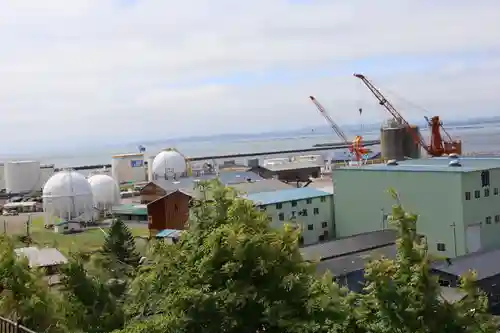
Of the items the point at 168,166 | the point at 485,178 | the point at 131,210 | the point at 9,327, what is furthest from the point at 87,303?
the point at 168,166

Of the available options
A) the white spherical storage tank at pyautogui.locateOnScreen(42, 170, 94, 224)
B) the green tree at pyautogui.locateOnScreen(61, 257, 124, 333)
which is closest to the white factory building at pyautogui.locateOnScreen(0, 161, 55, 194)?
the white spherical storage tank at pyautogui.locateOnScreen(42, 170, 94, 224)

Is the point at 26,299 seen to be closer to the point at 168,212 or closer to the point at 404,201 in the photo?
the point at 404,201

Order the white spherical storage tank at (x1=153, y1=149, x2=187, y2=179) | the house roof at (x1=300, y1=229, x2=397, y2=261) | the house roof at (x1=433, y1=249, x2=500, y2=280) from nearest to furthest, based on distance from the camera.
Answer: the house roof at (x1=433, y1=249, x2=500, y2=280) → the house roof at (x1=300, y1=229, x2=397, y2=261) → the white spherical storage tank at (x1=153, y1=149, x2=187, y2=179)

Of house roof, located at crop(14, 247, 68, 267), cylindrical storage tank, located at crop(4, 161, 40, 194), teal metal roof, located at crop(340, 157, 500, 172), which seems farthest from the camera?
cylindrical storage tank, located at crop(4, 161, 40, 194)

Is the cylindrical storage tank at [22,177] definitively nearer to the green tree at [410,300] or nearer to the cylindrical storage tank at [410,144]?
the cylindrical storage tank at [410,144]

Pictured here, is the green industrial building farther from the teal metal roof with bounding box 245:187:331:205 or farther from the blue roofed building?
the teal metal roof with bounding box 245:187:331:205

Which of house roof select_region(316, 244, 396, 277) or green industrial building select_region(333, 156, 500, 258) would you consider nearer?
house roof select_region(316, 244, 396, 277)

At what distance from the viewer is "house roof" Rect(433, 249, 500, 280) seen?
1250cm

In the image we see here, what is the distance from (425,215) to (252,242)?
1370cm

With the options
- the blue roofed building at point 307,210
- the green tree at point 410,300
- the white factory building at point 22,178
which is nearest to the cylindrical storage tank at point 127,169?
the white factory building at point 22,178

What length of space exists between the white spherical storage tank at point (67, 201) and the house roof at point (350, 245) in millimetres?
16405

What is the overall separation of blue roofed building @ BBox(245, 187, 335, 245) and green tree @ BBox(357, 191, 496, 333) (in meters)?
14.2

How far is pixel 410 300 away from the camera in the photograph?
491 cm

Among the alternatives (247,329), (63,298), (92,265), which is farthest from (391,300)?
(92,265)
